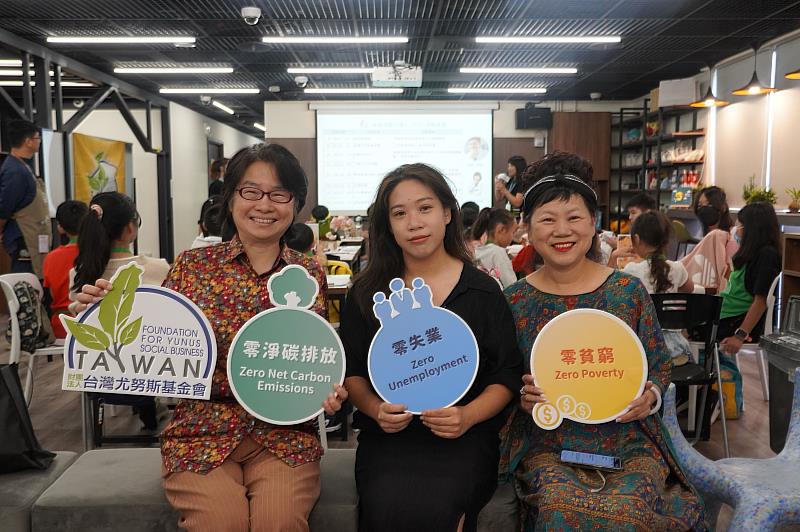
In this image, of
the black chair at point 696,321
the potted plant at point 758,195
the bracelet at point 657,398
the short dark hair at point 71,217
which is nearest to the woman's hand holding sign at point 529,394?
the bracelet at point 657,398

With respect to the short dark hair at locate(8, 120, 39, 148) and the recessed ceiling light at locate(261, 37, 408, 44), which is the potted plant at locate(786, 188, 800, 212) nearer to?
the recessed ceiling light at locate(261, 37, 408, 44)

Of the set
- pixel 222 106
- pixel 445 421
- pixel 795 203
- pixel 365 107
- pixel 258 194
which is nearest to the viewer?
pixel 445 421

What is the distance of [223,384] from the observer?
5.74 ft

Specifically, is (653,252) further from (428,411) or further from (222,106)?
(222,106)

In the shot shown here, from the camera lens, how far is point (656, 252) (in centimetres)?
335

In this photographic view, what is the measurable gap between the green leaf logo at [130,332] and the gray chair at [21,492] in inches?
19.2

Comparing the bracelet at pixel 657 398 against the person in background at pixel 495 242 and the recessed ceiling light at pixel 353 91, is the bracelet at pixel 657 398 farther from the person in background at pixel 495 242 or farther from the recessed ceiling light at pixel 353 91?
the recessed ceiling light at pixel 353 91

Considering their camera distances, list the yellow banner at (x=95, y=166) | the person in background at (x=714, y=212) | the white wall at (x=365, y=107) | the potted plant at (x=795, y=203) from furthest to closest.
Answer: the white wall at (x=365, y=107)
the yellow banner at (x=95, y=166)
the potted plant at (x=795, y=203)
the person in background at (x=714, y=212)

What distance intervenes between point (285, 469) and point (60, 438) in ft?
8.07

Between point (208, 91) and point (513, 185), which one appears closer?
point (513, 185)

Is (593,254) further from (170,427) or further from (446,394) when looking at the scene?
(170,427)

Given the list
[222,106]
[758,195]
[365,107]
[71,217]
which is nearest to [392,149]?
[365,107]

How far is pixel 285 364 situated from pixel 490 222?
109 inches

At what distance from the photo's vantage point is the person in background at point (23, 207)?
500cm
